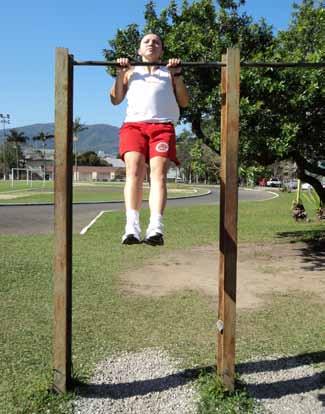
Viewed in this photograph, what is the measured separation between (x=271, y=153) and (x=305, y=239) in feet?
15.6

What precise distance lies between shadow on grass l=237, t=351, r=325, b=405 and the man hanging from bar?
5.81ft

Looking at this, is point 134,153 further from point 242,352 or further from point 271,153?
point 271,153

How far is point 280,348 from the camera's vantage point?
17.1ft

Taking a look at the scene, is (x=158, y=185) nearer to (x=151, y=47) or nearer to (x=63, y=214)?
(x=63, y=214)

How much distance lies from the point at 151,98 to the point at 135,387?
2.40 m

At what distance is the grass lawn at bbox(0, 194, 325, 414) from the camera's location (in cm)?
449

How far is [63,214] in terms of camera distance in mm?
3928

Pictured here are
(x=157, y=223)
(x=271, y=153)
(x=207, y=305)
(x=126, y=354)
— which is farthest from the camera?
(x=271, y=153)

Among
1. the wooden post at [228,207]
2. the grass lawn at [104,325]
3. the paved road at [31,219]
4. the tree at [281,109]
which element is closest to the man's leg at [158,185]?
the wooden post at [228,207]

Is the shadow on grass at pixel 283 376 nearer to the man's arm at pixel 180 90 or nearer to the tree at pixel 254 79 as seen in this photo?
the man's arm at pixel 180 90

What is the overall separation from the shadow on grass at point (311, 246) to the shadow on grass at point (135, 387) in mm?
5428

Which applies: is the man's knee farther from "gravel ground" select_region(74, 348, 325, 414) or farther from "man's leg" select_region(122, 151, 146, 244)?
"gravel ground" select_region(74, 348, 325, 414)

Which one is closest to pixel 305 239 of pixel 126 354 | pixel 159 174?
pixel 126 354

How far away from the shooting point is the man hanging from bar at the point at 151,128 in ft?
13.0
